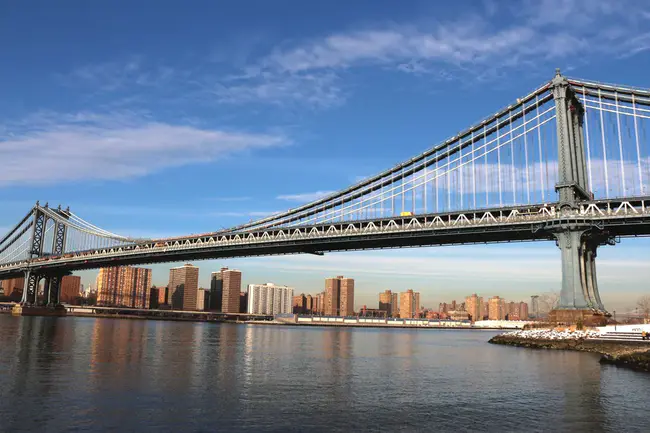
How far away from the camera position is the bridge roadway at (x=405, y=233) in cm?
5084

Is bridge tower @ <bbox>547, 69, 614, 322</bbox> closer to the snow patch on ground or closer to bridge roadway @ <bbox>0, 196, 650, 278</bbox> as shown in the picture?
bridge roadway @ <bbox>0, 196, 650, 278</bbox>

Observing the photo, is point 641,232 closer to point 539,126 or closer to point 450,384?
point 539,126

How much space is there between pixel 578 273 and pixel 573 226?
4374 millimetres

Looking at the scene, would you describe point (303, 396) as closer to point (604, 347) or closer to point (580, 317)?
point (604, 347)

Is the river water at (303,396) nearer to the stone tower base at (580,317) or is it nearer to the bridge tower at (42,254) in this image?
the stone tower base at (580,317)

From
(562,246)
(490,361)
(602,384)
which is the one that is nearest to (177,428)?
(602,384)

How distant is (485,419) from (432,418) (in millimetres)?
1551

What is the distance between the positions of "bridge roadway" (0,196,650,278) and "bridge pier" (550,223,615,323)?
0.85 meters

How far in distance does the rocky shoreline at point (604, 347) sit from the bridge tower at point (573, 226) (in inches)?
151

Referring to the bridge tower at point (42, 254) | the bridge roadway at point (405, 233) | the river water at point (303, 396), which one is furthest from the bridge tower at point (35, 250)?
the river water at point (303, 396)

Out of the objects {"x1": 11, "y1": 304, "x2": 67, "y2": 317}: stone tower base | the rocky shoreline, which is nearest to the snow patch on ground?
the rocky shoreline

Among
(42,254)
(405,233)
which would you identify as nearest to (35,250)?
(42,254)

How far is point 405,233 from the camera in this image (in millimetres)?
64625

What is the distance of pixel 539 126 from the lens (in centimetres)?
5716
